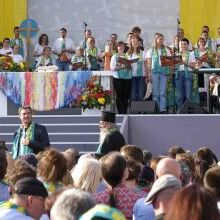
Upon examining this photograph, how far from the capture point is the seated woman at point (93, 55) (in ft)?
71.2

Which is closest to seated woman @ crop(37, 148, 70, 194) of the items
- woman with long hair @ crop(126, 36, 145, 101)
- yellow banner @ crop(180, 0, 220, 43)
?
woman with long hair @ crop(126, 36, 145, 101)

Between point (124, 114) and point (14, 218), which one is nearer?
point (14, 218)

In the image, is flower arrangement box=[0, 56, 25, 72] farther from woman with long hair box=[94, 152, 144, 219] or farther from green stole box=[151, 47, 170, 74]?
woman with long hair box=[94, 152, 144, 219]

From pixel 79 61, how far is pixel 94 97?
238 cm

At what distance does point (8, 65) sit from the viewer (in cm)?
2064

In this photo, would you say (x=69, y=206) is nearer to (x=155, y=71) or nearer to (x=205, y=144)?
(x=205, y=144)

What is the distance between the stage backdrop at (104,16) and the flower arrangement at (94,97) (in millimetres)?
6893

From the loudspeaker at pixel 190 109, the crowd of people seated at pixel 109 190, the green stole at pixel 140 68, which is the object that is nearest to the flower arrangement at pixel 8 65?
the green stole at pixel 140 68

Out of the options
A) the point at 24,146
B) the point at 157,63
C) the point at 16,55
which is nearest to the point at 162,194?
the point at 24,146

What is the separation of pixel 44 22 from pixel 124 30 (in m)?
2.32

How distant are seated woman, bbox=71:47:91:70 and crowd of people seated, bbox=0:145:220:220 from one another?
11486mm

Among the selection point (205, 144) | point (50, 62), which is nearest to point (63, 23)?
point (50, 62)

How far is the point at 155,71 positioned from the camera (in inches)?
787

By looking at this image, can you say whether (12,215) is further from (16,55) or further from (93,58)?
(16,55)
